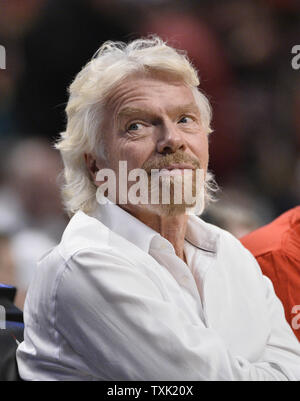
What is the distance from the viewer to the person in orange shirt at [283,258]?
4.40ft

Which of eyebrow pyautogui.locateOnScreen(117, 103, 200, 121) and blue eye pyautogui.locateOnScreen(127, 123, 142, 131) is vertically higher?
eyebrow pyautogui.locateOnScreen(117, 103, 200, 121)

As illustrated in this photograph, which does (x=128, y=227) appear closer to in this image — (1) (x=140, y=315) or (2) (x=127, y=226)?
(2) (x=127, y=226)

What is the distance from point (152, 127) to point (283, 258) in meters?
0.50

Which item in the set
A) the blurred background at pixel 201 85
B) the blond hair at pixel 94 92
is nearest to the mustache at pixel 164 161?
the blond hair at pixel 94 92

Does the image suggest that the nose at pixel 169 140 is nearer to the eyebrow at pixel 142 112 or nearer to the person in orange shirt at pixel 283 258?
the eyebrow at pixel 142 112

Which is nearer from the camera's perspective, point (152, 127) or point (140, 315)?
point (140, 315)

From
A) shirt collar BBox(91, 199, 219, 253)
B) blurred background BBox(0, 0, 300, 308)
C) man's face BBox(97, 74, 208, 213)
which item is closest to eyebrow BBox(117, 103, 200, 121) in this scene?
man's face BBox(97, 74, 208, 213)

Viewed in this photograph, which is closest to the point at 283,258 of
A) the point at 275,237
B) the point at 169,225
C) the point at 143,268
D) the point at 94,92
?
the point at 275,237

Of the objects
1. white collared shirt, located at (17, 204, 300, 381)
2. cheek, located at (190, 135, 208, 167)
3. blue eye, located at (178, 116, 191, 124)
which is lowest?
white collared shirt, located at (17, 204, 300, 381)

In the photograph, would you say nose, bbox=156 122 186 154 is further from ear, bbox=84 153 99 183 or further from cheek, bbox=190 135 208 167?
ear, bbox=84 153 99 183

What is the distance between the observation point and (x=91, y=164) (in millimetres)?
1151

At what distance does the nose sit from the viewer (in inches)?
41.3

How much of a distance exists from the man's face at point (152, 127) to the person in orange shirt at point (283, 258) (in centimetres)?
38

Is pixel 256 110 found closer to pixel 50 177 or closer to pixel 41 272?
pixel 50 177
